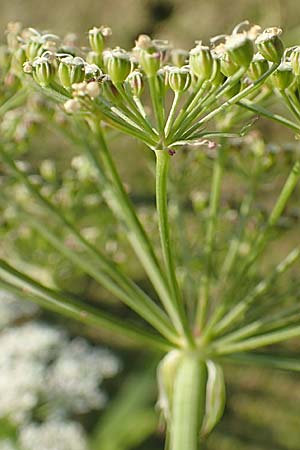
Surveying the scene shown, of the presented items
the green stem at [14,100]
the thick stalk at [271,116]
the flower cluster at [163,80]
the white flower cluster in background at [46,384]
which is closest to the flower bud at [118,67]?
the flower cluster at [163,80]

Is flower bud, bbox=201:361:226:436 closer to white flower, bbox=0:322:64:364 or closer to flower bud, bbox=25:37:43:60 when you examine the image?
flower bud, bbox=25:37:43:60

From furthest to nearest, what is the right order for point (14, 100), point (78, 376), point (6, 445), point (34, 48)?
1. point (78, 376)
2. point (6, 445)
3. point (14, 100)
4. point (34, 48)

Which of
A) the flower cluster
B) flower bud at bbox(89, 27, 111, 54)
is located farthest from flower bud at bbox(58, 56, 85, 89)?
flower bud at bbox(89, 27, 111, 54)

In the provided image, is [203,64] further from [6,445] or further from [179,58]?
[6,445]

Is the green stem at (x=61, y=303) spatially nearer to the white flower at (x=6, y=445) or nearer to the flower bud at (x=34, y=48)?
the flower bud at (x=34, y=48)

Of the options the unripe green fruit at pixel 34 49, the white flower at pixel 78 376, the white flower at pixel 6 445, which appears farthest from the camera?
the white flower at pixel 78 376

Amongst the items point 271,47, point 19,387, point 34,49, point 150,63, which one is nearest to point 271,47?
point 271,47

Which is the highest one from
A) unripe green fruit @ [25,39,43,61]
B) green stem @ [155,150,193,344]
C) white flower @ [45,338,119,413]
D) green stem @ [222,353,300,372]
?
unripe green fruit @ [25,39,43,61]

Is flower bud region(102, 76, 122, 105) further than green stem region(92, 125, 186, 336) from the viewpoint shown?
No
